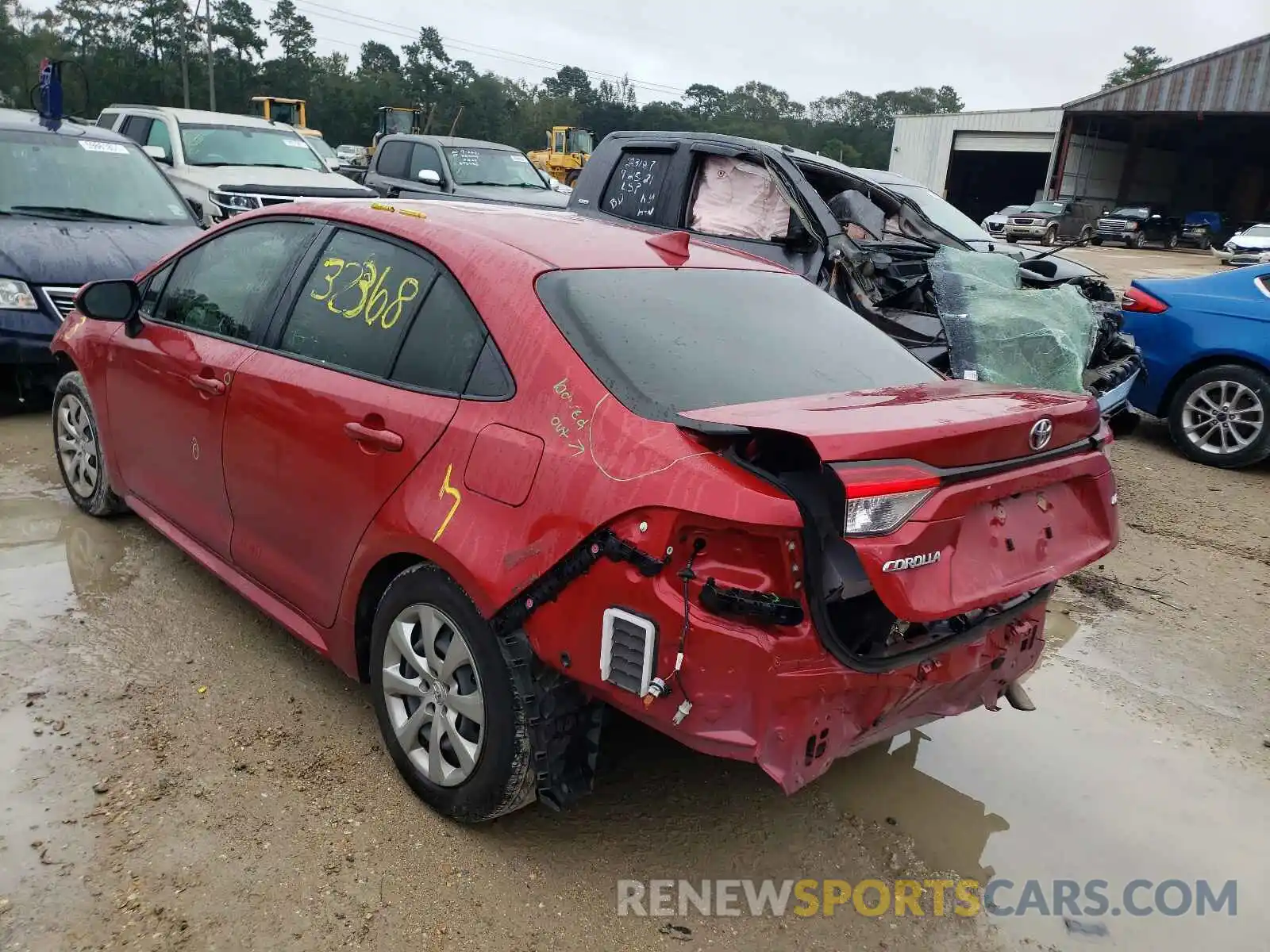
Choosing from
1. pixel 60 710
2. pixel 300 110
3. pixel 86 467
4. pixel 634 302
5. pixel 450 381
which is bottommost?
pixel 60 710

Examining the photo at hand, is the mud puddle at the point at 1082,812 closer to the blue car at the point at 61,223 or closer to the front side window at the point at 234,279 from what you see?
the front side window at the point at 234,279

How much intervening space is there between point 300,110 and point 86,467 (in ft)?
112

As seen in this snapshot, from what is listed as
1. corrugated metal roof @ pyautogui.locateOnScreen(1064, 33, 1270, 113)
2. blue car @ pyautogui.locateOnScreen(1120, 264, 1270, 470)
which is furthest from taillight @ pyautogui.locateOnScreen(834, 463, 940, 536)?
corrugated metal roof @ pyautogui.locateOnScreen(1064, 33, 1270, 113)

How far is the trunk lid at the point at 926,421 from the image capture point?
2.03 meters

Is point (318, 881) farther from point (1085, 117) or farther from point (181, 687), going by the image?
point (1085, 117)

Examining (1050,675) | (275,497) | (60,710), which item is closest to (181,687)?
(60,710)

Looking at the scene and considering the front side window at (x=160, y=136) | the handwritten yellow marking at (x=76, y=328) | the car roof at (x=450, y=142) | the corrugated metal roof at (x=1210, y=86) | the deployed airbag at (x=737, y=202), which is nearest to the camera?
the handwritten yellow marking at (x=76, y=328)

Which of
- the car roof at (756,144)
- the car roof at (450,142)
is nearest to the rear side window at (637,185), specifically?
the car roof at (756,144)

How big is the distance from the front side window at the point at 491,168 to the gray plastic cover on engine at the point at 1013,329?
26.8 feet

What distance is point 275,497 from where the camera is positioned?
312 cm

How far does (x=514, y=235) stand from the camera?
290 cm

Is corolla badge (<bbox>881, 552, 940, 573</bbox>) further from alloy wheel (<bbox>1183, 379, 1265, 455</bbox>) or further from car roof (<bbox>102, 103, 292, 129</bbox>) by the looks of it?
car roof (<bbox>102, 103, 292, 129</bbox>)

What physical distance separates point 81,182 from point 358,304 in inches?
211

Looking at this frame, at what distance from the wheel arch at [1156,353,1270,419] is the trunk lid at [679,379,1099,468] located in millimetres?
5289
